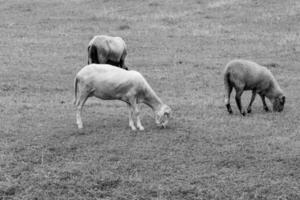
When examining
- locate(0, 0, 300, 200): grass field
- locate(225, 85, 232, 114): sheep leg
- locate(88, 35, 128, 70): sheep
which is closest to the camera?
locate(0, 0, 300, 200): grass field

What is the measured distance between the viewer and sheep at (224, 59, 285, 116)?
11.9m

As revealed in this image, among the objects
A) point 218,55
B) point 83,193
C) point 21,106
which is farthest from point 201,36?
point 83,193

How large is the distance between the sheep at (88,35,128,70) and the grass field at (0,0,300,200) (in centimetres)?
97

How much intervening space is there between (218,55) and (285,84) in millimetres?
4496

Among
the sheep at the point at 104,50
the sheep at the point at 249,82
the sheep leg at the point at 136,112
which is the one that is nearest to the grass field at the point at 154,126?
the sheep leg at the point at 136,112

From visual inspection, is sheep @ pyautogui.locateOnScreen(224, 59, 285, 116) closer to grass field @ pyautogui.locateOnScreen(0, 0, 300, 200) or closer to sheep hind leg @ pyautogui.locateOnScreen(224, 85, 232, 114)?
sheep hind leg @ pyautogui.locateOnScreen(224, 85, 232, 114)

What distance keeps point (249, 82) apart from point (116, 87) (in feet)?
10.6

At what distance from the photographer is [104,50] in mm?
15359

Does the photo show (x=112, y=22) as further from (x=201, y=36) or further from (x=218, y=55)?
(x=218, y=55)

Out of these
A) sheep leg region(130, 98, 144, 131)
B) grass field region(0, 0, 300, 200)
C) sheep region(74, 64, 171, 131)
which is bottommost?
grass field region(0, 0, 300, 200)

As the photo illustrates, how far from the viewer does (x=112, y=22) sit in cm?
2562

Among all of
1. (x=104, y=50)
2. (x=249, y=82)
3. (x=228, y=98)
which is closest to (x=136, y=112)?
(x=228, y=98)

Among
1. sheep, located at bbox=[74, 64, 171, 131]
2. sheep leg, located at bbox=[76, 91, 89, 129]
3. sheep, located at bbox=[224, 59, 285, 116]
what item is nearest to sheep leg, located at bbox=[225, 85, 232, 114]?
sheep, located at bbox=[224, 59, 285, 116]

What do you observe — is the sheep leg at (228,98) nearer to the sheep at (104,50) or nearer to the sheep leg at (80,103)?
the sheep leg at (80,103)
